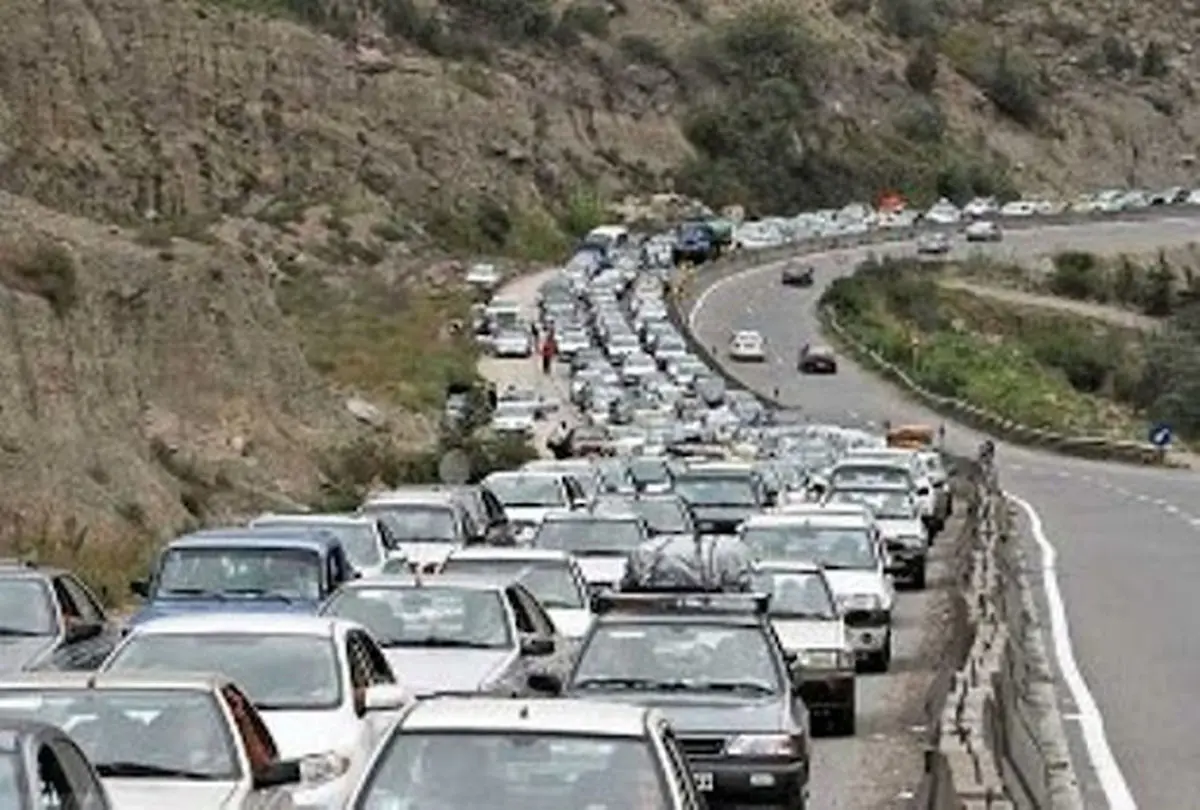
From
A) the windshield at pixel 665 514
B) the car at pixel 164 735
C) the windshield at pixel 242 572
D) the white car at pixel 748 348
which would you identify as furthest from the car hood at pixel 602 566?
the white car at pixel 748 348

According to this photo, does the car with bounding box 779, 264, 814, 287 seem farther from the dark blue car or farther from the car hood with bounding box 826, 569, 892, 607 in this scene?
the dark blue car

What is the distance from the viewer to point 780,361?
10806cm

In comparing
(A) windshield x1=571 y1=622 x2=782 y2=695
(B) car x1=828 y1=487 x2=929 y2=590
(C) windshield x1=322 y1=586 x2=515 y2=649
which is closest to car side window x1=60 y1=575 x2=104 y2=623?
(C) windshield x1=322 y1=586 x2=515 y2=649

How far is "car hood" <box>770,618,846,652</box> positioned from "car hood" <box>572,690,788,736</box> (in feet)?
23.5

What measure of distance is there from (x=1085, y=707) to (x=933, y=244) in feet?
377

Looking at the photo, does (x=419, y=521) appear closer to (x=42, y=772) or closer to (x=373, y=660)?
(x=373, y=660)

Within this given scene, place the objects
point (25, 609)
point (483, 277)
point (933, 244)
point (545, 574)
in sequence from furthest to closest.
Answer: point (933, 244)
point (483, 277)
point (545, 574)
point (25, 609)

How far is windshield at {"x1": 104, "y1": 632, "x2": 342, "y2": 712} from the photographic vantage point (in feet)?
54.6

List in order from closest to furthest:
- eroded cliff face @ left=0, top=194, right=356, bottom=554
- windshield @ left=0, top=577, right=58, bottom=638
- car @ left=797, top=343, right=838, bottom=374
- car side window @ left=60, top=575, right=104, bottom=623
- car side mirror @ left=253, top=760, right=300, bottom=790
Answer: car side mirror @ left=253, top=760, right=300, bottom=790, windshield @ left=0, top=577, right=58, bottom=638, car side window @ left=60, top=575, right=104, bottom=623, eroded cliff face @ left=0, top=194, right=356, bottom=554, car @ left=797, top=343, right=838, bottom=374

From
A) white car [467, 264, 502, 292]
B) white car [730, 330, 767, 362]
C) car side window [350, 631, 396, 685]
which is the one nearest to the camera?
car side window [350, 631, 396, 685]

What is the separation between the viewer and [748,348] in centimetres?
10725

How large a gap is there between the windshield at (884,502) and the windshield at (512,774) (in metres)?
31.2

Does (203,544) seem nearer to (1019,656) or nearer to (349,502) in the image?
(1019,656)

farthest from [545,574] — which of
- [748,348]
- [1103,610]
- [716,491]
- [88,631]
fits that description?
[748,348]
